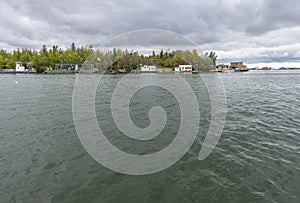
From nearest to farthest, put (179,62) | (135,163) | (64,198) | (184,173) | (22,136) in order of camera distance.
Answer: (64,198) < (184,173) < (135,163) < (22,136) < (179,62)

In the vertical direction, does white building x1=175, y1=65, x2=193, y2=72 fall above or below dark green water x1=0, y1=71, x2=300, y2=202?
above

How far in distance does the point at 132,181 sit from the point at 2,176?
13.6 feet

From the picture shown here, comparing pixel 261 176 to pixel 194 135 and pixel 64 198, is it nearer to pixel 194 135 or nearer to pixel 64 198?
pixel 194 135

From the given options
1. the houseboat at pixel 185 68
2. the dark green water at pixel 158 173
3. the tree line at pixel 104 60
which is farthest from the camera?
the houseboat at pixel 185 68

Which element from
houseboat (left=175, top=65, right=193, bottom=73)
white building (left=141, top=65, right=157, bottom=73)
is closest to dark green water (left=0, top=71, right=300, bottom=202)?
Answer: houseboat (left=175, top=65, right=193, bottom=73)

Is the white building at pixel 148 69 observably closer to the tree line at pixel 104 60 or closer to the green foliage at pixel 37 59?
the tree line at pixel 104 60

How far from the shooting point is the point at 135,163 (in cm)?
693

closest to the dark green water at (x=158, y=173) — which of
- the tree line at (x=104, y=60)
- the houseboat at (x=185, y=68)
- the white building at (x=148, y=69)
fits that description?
the tree line at (x=104, y=60)

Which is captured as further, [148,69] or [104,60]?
[148,69]

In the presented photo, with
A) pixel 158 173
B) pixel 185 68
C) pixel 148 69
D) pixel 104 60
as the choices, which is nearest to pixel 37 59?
pixel 104 60

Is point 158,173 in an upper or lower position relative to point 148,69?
lower

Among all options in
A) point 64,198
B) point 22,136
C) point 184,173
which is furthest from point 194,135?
point 22,136

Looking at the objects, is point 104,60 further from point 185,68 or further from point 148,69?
point 185,68

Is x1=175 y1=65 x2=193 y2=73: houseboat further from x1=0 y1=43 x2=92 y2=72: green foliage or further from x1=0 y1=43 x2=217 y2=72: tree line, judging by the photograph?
x1=0 y1=43 x2=92 y2=72: green foliage
